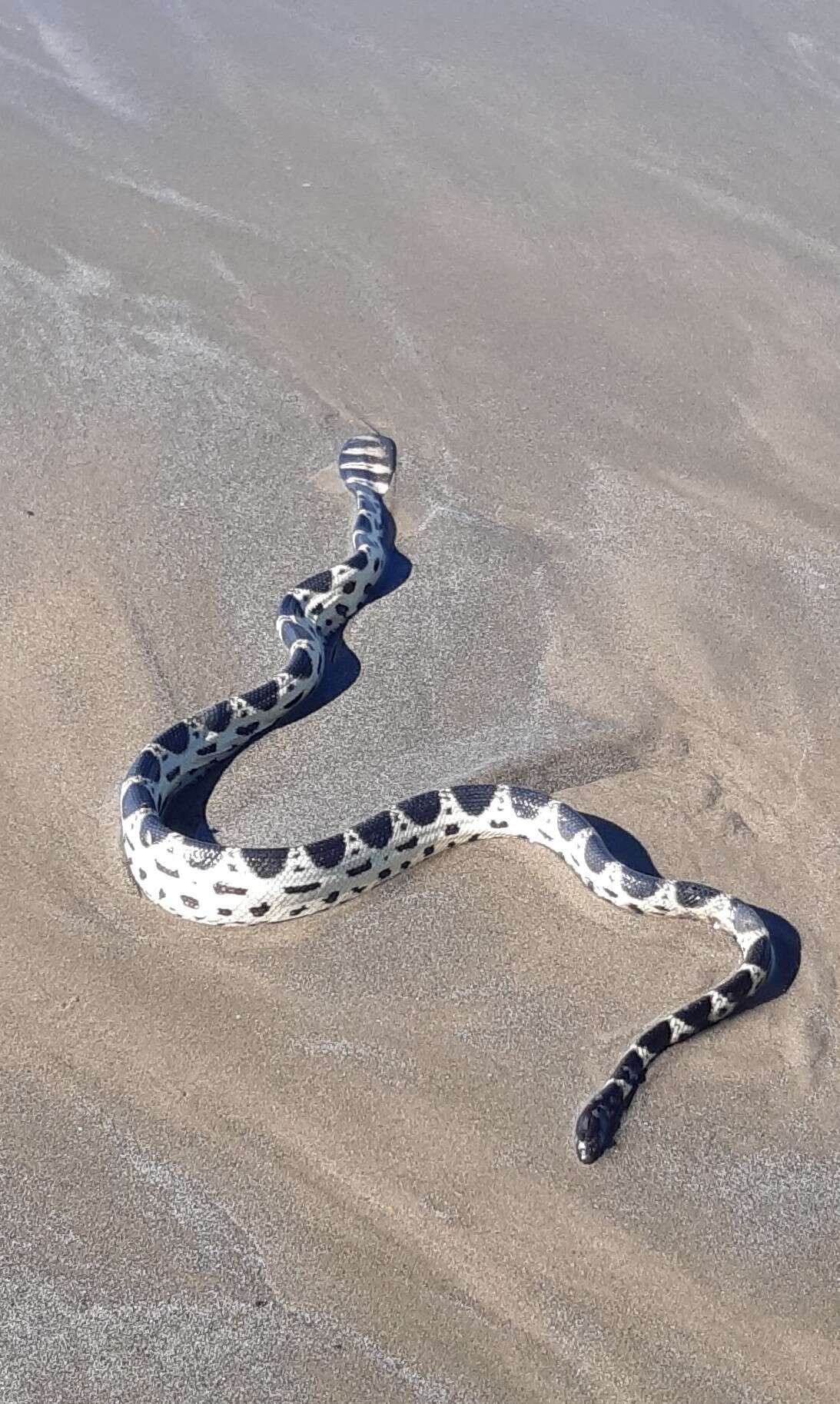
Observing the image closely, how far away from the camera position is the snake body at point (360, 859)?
8484 millimetres

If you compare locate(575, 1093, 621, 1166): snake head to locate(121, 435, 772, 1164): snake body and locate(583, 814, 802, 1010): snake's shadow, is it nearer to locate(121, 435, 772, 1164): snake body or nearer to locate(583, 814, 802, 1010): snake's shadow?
locate(121, 435, 772, 1164): snake body

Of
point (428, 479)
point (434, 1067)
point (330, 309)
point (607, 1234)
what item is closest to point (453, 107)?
point (330, 309)

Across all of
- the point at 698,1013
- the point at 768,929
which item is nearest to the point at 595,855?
the point at 768,929

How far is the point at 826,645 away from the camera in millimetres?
11031

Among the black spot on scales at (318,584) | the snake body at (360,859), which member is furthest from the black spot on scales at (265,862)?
the black spot on scales at (318,584)

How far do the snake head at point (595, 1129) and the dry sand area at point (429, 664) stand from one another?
0.09m

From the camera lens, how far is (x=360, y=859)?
916 centimetres

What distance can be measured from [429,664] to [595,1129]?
13.6ft

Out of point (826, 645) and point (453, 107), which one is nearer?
point (826, 645)

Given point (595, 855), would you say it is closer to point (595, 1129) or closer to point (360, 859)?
point (360, 859)

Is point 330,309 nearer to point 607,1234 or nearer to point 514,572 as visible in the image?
point 514,572

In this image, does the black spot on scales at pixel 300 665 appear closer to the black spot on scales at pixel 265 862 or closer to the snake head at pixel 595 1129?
the black spot on scales at pixel 265 862

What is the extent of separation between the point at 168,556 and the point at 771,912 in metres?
5.30

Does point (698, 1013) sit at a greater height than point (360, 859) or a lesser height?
greater
